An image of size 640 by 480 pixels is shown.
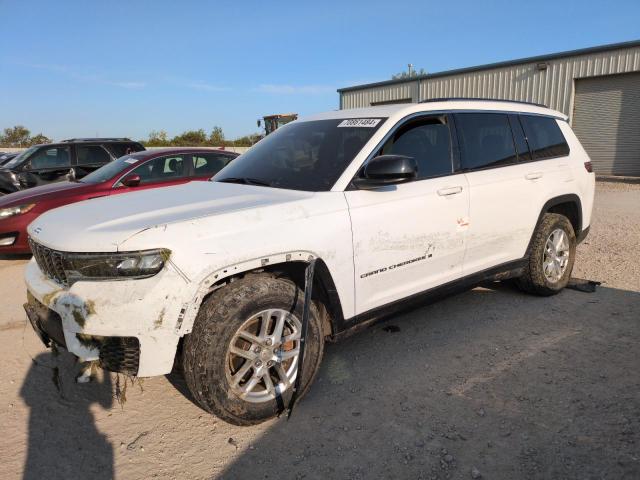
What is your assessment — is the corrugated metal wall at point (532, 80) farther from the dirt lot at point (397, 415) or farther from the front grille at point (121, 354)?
the front grille at point (121, 354)

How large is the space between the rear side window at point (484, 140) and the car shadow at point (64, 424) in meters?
3.16

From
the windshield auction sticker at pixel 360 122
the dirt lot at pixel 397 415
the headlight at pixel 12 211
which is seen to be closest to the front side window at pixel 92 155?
the headlight at pixel 12 211

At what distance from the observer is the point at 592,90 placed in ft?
59.0

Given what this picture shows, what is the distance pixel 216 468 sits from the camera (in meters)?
2.45

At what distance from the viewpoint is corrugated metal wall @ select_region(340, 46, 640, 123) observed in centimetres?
1702

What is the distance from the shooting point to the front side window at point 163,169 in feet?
23.4

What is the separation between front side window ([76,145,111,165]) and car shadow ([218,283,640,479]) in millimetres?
8150

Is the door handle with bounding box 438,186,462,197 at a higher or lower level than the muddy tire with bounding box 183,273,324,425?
higher

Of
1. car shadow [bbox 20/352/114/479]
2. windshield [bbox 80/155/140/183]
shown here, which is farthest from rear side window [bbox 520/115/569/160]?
windshield [bbox 80/155/140/183]

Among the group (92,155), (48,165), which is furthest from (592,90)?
(48,165)

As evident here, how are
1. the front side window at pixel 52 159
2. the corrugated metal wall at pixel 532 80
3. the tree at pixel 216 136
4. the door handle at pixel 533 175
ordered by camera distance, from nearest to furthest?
the door handle at pixel 533 175 → the front side window at pixel 52 159 → the corrugated metal wall at pixel 532 80 → the tree at pixel 216 136

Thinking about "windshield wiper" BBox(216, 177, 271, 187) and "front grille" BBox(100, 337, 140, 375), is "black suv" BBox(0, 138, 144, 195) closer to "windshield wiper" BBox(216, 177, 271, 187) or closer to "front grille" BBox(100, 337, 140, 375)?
"windshield wiper" BBox(216, 177, 271, 187)

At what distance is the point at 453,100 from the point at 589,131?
1741cm

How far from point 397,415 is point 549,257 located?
2.74 meters
